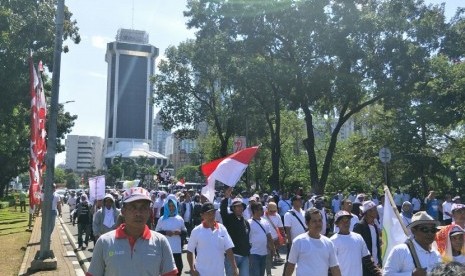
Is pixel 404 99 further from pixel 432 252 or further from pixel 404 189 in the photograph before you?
pixel 432 252

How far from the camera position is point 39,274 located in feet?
36.3

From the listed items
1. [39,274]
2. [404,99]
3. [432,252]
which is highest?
[404,99]

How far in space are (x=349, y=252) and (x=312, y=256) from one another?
2.41ft

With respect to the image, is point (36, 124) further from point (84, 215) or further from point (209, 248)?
point (209, 248)

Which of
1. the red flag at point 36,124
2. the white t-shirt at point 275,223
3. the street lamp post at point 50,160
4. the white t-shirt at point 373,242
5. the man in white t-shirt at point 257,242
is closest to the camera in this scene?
the white t-shirt at point 373,242

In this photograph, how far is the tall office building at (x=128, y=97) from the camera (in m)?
174

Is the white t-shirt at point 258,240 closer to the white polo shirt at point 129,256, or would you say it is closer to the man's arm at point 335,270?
the man's arm at point 335,270

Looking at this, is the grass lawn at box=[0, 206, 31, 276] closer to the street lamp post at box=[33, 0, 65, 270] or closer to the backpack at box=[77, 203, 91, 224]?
the street lamp post at box=[33, 0, 65, 270]

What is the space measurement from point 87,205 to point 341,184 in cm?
2736

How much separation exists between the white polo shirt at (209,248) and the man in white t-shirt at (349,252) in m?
1.49

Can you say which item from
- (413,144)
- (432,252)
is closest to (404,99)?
(413,144)

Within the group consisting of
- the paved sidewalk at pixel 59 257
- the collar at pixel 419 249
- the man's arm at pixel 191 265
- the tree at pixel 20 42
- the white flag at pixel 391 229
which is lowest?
the paved sidewalk at pixel 59 257

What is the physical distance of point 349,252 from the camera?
625 cm

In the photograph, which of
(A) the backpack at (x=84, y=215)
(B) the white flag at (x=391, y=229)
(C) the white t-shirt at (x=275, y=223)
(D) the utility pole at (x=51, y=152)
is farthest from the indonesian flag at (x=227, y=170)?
(A) the backpack at (x=84, y=215)
